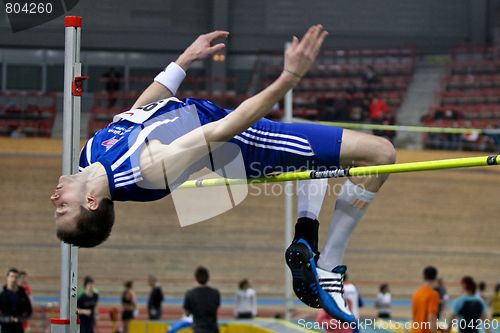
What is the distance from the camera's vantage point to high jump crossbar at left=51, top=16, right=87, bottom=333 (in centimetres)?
479

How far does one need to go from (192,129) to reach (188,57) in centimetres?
69

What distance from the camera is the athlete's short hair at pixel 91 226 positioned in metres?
4.11

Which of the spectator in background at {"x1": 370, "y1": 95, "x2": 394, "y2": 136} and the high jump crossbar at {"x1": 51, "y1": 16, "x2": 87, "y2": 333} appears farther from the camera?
the spectator in background at {"x1": 370, "y1": 95, "x2": 394, "y2": 136}

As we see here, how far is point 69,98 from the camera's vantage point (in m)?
4.82

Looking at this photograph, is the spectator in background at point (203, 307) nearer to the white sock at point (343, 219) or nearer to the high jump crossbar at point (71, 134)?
the high jump crossbar at point (71, 134)

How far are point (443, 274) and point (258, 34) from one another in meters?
5.36

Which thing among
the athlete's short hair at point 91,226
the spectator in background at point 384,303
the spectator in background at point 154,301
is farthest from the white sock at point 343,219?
the spectator in background at point 384,303

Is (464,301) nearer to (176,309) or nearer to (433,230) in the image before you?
(176,309)

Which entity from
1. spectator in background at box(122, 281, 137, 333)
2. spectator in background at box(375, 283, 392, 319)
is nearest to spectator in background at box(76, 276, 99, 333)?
spectator in background at box(122, 281, 137, 333)

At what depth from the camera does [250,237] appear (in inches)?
666

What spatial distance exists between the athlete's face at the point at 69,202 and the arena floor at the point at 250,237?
38.0 feet

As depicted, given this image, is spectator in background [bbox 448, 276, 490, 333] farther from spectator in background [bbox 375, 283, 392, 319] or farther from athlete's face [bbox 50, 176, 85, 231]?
spectator in background [bbox 375, 283, 392, 319]

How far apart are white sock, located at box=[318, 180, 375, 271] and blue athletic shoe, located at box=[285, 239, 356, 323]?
0.05 meters

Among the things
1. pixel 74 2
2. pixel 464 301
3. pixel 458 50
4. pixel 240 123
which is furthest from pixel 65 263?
pixel 458 50
